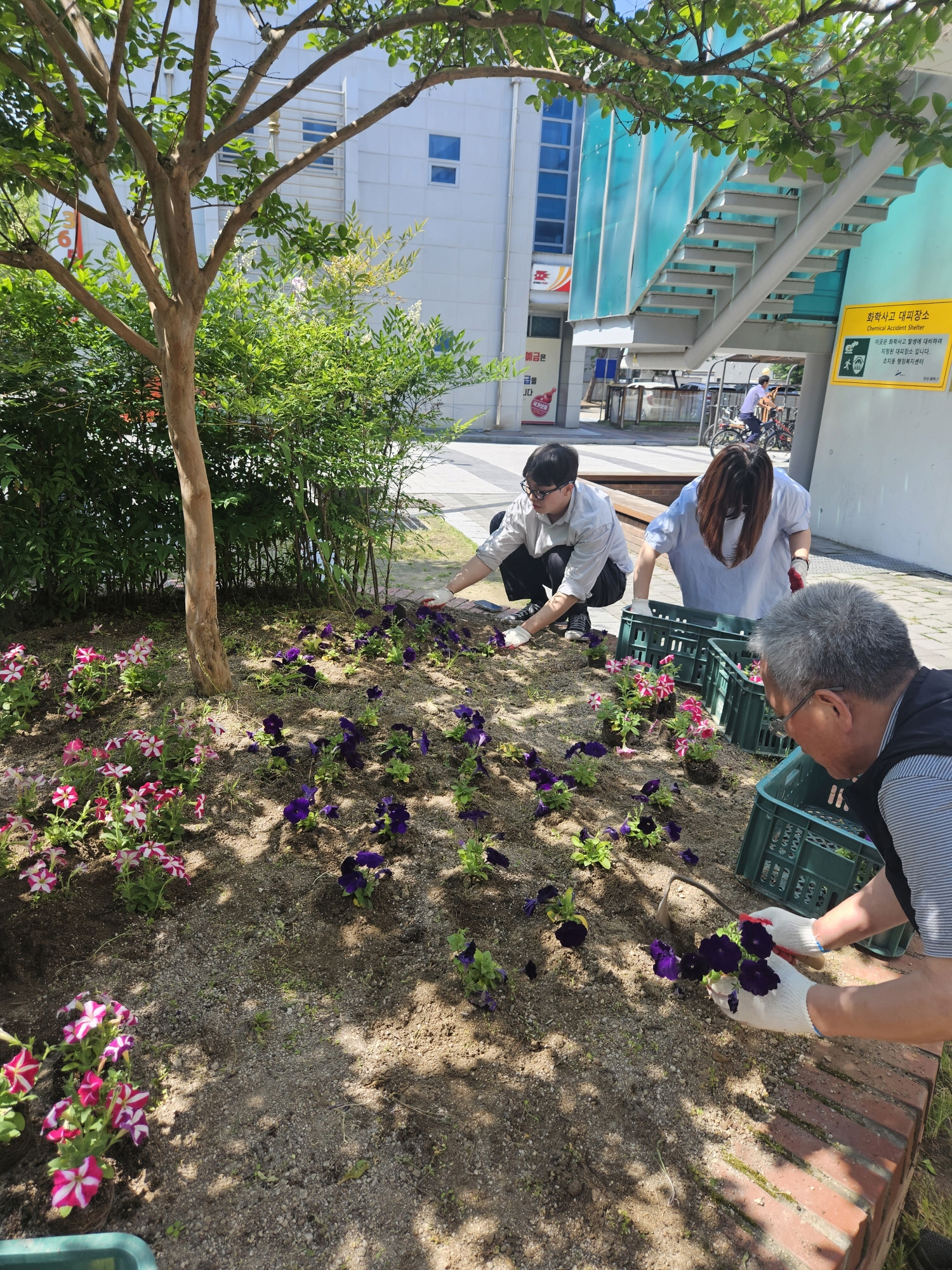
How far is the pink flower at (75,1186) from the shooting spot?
1.36 metres

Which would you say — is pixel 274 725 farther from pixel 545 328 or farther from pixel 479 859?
pixel 545 328

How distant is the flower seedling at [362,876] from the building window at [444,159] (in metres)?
21.9

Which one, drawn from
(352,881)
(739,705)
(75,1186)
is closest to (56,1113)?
(75,1186)

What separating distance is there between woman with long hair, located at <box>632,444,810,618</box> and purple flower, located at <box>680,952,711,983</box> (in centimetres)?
234

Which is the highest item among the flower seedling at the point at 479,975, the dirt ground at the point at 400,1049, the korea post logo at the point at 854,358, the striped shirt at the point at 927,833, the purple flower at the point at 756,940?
the korea post logo at the point at 854,358

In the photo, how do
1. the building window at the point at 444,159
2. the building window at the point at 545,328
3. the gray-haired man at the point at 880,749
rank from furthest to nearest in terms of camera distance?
the building window at the point at 545,328 → the building window at the point at 444,159 → the gray-haired man at the point at 880,749

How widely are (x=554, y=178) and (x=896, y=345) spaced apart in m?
18.3

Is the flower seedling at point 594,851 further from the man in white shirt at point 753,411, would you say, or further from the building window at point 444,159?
the building window at point 444,159

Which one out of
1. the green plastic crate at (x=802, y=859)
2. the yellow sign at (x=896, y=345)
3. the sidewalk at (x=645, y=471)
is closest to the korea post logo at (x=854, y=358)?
the yellow sign at (x=896, y=345)

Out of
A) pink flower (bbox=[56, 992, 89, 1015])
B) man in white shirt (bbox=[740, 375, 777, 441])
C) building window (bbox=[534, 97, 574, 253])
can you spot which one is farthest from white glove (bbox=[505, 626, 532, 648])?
building window (bbox=[534, 97, 574, 253])

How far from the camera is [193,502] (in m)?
2.98

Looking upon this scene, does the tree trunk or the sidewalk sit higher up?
the tree trunk

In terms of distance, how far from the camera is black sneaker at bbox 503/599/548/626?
484 centimetres

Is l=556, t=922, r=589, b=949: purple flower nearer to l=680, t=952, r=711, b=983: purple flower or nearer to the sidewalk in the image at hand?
l=680, t=952, r=711, b=983: purple flower
